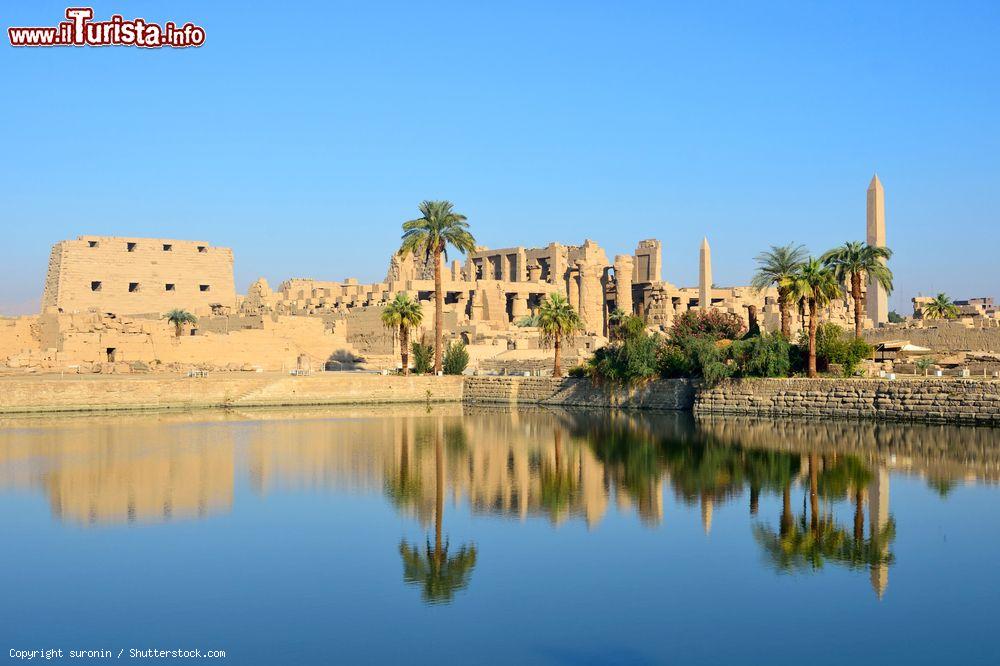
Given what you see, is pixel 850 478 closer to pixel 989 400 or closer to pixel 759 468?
pixel 759 468

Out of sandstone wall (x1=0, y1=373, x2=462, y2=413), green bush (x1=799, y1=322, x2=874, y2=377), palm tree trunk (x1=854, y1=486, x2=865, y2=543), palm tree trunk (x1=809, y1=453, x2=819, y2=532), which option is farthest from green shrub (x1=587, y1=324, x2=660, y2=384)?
palm tree trunk (x1=854, y1=486, x2=865, y2=543)

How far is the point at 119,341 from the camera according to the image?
46312 millimetres

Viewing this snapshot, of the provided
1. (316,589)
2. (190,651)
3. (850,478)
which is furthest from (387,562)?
(850,478)

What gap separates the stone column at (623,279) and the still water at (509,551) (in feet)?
134

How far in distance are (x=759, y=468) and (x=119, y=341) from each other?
31.7 m

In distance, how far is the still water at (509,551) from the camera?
11125 millimetres

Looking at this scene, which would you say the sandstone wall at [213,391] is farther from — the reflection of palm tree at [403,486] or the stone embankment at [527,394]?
the reflection of palm tree at [403,486]

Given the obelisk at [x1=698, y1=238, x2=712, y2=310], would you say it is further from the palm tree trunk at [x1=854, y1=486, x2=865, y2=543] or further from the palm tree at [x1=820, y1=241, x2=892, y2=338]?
the palm tree trunk at [x1=854, y1=486, x2=865, y2=543]

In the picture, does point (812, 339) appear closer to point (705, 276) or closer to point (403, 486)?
point (403, 486)

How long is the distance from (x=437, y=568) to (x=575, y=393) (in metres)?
28.9

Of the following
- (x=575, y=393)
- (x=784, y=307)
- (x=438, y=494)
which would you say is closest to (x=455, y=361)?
(x=575, y=393)

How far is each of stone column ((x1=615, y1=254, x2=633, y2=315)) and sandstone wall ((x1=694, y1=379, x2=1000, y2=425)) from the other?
3089 centimetres

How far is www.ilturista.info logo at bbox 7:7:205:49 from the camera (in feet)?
78.5

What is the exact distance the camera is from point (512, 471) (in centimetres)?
2327
